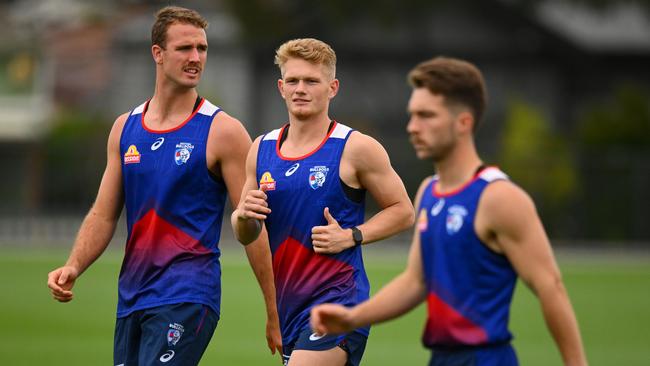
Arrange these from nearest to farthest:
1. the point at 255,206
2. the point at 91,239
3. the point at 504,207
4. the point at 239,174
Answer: the point at 504,207 → the point at 255,206 → the point at 239,174 → the point at 91,239

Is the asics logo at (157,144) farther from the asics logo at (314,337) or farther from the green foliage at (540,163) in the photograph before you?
the green foliage at (540,163)

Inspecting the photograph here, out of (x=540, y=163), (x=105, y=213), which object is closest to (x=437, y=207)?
(x=105, y=213)

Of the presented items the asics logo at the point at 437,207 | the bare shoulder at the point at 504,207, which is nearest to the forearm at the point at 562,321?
the bare shoulder at the point at 504,207

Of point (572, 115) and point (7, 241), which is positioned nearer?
point (7, 241)

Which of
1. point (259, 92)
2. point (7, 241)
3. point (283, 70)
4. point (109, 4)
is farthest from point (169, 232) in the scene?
point (109, 4)

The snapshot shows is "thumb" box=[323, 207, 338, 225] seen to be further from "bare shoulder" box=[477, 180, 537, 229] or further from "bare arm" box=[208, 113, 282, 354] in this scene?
"bare shoulder" box=[477, 180, 537, 229]

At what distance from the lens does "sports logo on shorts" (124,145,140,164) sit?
23.2 feet

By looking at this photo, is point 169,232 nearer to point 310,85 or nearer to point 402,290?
point 310,85

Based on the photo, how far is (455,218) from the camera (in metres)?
5.27

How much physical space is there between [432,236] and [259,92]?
41.9 metres

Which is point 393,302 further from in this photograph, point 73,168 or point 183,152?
point 73,168

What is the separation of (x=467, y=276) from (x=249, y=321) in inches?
526

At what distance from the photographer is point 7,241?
35.1 m

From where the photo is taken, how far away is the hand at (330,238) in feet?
22.0
